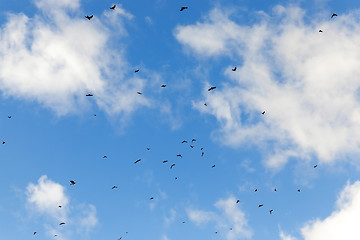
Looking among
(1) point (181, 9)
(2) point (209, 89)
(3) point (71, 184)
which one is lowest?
(3) point (71, 184)

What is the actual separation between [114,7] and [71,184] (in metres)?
19.3

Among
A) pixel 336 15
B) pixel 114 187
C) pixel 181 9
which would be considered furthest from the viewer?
pixel 114 187

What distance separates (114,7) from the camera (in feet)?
237

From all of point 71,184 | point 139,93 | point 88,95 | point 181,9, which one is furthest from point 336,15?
point 71,184

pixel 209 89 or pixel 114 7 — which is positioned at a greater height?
pixel 114 7

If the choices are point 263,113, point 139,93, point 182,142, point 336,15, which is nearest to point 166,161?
point 182,142

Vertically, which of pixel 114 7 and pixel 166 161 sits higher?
pixel 114 7

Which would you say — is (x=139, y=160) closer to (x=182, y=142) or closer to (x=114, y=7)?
(x=182, y=142)

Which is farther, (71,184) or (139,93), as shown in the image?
(139,93)

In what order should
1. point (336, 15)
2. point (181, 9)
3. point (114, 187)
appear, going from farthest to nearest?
point (114, 187) < point (336, 15) < point (181, 9)

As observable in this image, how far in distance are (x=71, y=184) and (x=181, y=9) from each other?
71.2 feet

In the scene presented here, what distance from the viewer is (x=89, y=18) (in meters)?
71.2

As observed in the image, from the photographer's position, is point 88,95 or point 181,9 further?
point 88,95

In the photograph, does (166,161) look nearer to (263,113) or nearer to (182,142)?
(182,142)
